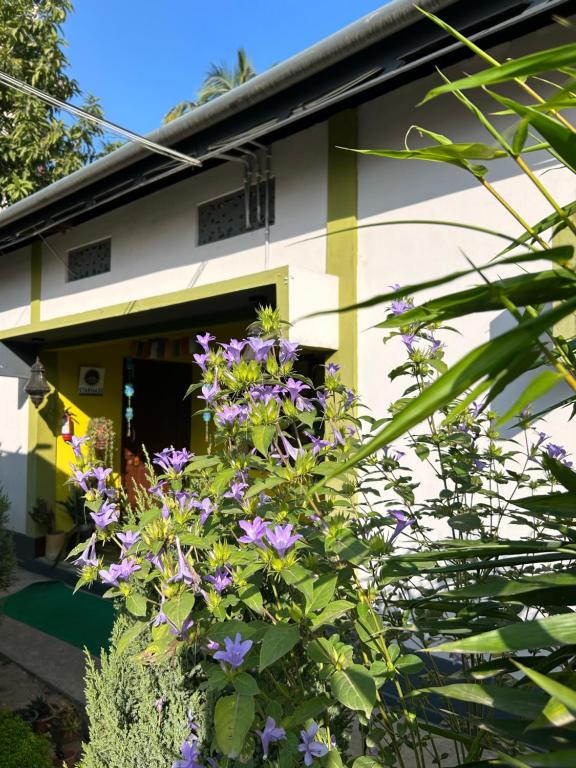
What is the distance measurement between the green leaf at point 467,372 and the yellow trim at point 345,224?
10.1ft

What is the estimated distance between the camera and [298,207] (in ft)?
12.8

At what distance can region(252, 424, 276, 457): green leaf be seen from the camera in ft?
4.09

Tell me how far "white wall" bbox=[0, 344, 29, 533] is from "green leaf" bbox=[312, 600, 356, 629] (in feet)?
21.9

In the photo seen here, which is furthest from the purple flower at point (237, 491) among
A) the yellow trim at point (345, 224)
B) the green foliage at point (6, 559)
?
the green foliage at point (6, 559)

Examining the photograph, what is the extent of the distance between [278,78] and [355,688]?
3.28 m

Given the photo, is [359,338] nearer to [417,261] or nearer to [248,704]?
[417,261]

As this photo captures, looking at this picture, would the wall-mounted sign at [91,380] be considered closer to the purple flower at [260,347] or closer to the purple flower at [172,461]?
the purple flower at [172,461]

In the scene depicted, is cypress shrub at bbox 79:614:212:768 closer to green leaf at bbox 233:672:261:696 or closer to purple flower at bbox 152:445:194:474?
green leaf at bbox 233:672:261:696

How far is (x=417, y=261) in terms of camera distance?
327 centimetres

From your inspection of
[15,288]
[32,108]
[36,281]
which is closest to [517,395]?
[36,281]

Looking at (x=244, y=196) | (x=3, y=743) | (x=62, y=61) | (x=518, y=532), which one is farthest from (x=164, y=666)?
(x=62, y=61)

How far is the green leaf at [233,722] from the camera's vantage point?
109 cm

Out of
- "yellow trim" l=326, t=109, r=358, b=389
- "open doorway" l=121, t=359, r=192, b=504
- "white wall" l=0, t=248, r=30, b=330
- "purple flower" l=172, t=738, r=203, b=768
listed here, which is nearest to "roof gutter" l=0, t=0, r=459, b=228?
"yellow trim" l=326, t=109, r=358, b=389

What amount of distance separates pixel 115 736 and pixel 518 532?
2044 millimetres
